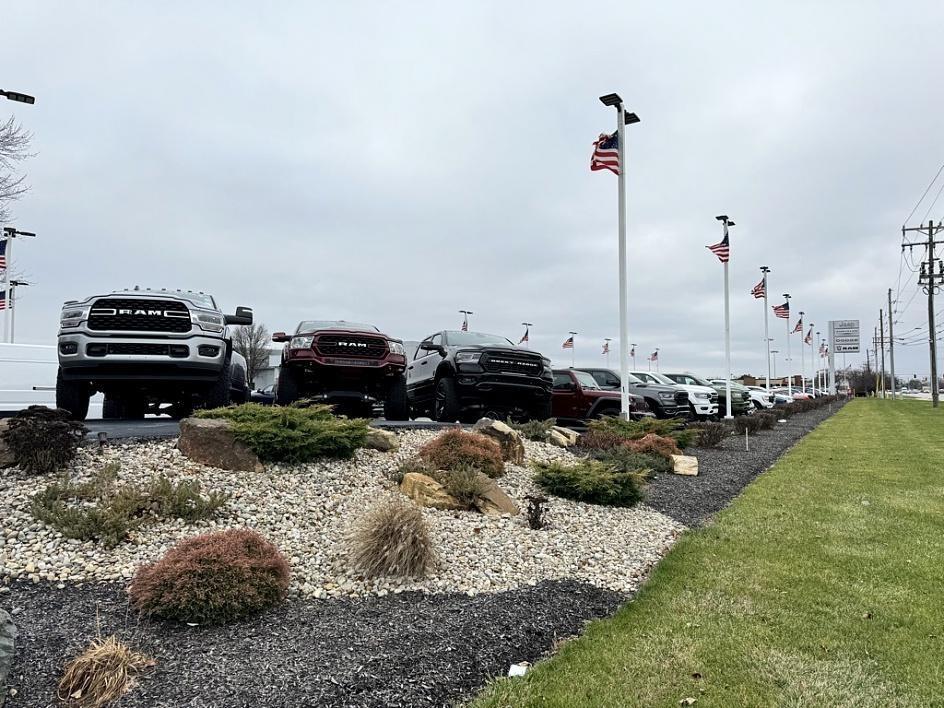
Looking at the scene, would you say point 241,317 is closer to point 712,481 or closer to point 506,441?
point 506,441

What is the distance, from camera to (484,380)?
1025 centimetres

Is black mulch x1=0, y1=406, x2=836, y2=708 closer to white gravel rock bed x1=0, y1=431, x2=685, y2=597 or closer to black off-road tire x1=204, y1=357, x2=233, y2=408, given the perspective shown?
white gravel rock bed x1=0, y1=431, x2=685, y2=597

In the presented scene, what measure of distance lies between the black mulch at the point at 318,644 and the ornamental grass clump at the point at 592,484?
98.6 inches

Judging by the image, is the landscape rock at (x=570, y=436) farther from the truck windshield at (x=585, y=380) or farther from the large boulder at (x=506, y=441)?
the truck windshield at (x=585, y=380)

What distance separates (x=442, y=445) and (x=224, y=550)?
3.52 meters

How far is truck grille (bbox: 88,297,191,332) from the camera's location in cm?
749

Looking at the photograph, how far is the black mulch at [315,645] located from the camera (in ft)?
9.48

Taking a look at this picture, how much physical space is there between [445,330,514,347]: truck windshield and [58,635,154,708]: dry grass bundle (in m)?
8.56

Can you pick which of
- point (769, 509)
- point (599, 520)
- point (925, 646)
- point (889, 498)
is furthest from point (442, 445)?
point (889, 498)

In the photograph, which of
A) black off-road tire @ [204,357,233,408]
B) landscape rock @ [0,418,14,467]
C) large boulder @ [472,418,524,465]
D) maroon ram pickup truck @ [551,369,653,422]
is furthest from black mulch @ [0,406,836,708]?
maroon ram pickup truck @ [551,369,653,422]

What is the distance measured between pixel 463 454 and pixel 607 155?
8109mm

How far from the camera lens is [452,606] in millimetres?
3926

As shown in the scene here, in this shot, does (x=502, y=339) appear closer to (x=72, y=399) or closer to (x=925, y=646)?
(x=72, y=399)

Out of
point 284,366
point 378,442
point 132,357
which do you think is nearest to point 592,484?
point 378,442
